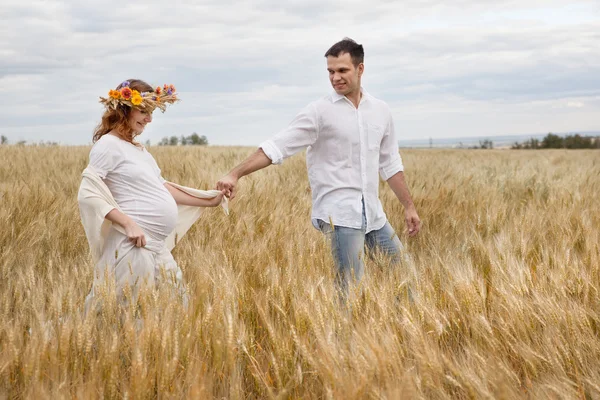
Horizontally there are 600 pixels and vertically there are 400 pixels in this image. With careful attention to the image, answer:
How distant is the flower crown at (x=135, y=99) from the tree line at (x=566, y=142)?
4002 centimetres

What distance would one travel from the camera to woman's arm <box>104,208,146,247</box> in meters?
2.41

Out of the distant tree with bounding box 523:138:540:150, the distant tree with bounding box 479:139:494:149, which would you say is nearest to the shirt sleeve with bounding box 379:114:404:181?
the distant tree with bounding box 479:139:494:149

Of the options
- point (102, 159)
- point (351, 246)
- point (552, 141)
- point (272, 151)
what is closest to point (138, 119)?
point (102, 159)

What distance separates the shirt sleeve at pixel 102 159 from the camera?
2.43 metres

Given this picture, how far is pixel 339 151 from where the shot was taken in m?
2.92

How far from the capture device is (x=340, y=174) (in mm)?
2918

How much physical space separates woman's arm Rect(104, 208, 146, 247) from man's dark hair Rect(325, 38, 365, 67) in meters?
1.31

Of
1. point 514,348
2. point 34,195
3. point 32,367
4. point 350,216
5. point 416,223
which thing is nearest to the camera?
point 32,367

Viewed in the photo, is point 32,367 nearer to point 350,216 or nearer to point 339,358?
point 339,358

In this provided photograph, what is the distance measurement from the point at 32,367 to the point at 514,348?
1528 millimetres

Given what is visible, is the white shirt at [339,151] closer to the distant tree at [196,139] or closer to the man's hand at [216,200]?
the man's hand at [216,200]

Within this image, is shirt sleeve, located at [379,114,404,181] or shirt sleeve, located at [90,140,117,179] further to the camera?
shirt sleeve, located at [379,114,404,181]

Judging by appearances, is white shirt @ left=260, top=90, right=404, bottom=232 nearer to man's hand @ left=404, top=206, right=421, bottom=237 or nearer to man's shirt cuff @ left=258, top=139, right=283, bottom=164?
man's shirt cuff @ left=258, top=139, right=283, bottom=164

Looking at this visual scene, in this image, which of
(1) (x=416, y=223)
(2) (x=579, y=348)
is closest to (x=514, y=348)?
(2) (x=579, y=348)
